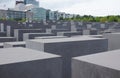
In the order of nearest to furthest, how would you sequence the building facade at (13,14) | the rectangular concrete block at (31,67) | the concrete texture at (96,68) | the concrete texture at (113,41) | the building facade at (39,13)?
1. the concrete texture at (96,68)
2. the rectangular concrete block at (31,67)
3. the concrete texture at (113,41)
4. the building facade at (13,14)
5. the building facade at (39,13)

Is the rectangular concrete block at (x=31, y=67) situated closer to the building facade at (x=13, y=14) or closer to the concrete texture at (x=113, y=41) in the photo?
the concrete texture at (x=113, y=41)

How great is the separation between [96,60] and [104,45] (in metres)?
4.22

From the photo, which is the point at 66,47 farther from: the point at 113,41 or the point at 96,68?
the point at 96,68

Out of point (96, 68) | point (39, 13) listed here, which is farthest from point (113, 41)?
point (39, 13)

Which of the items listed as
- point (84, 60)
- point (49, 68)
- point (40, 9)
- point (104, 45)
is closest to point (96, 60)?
point (84, 60)

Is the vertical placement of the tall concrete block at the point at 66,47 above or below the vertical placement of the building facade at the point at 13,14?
below

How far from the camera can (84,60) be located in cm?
393

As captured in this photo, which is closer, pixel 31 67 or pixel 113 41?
pixel 31 67

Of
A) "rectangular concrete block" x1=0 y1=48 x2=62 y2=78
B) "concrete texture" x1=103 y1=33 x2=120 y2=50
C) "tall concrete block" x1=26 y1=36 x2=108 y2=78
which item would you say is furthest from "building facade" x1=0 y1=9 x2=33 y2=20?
"rectangular concrete block" x1=0 y1=48 x2=62 y2=78

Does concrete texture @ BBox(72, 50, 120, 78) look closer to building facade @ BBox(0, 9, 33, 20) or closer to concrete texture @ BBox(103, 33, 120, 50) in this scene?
concrete texture @ BBox(103, 33, 120, 50)

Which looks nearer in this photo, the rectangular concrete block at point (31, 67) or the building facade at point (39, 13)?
the rectangular concrete block at point (31, 67)

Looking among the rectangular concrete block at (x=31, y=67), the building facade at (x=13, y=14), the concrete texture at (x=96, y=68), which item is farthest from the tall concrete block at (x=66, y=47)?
the building facade at (x=13, y=14)

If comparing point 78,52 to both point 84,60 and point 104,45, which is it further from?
point 84,60

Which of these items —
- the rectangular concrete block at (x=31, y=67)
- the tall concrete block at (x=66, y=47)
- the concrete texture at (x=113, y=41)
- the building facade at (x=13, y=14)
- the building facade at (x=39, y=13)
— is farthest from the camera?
the building facade at (x=39, y=13)
